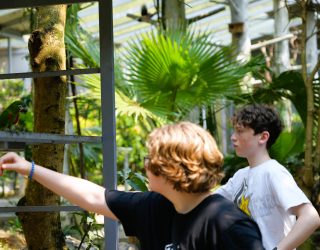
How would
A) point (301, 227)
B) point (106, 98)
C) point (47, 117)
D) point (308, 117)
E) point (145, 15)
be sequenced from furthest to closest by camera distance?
point (145, 15) → point (308, 117) → point (47, 117) → point (106, 98) → point (301, 227)

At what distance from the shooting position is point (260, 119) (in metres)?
2.55

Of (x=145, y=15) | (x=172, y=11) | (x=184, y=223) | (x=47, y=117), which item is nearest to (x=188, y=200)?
(x=184, y=223)

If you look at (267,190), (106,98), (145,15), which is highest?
(145,15)

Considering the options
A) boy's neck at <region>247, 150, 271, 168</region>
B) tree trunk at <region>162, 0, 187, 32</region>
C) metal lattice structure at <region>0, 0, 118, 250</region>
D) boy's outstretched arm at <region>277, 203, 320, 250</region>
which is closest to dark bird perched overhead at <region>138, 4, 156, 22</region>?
tree trunk at <region>162, 0, 187, 32</region>

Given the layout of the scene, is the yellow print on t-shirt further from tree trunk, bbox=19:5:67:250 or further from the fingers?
tree trunk, bbox=19:5:67:250

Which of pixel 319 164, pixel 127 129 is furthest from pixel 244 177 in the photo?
pixel 127 129

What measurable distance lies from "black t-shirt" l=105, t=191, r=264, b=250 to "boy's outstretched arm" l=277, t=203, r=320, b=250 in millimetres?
581

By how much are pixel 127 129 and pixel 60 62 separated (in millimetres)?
8784

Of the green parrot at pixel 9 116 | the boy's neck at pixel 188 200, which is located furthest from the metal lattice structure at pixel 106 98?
the green parrot at pixel 9 116

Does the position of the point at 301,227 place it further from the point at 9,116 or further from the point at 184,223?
the point at 9,116

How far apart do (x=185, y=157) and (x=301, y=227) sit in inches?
30.3

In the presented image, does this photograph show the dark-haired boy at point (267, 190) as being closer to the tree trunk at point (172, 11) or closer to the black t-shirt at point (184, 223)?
the black t-shirt at point (184, 223)

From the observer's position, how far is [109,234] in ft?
9.38

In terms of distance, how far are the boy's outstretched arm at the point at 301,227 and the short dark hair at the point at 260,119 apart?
388 millimetres
